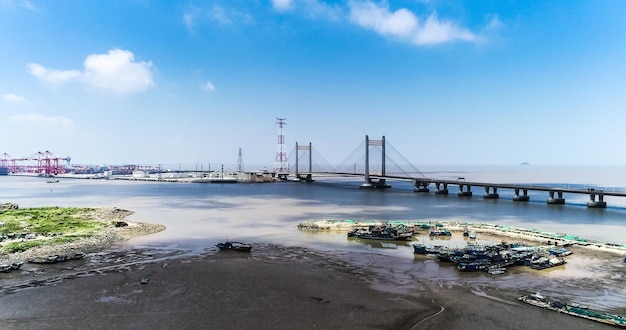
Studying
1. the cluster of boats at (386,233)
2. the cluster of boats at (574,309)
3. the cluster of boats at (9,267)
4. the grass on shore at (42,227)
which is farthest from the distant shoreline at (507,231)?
the cluster of boats at (9,267)

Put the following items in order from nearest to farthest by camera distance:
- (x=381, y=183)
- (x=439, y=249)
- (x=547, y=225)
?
1. (x=439, y=249)
2. (x=547, y=225)
3. (x=381, y=183)

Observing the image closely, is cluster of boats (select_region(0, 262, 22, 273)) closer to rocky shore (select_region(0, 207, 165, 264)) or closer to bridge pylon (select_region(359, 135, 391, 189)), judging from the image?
rocky shore (select_region(0, 207, 165, 264))

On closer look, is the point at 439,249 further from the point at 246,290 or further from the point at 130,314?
the point at 130,314

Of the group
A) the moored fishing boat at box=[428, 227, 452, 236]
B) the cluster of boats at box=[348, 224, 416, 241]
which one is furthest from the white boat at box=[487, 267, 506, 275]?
the moored fishing boat at box=[428, 227, 452, 236]

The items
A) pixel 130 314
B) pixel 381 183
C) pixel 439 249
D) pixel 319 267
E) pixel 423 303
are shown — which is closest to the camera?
pixel 130 314

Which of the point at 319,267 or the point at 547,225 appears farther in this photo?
the point at 547,225

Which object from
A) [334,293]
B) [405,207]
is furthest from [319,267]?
[405,207]

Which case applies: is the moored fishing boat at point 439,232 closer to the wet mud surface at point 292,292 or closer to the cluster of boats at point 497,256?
the cluster of boats at point 497,256
